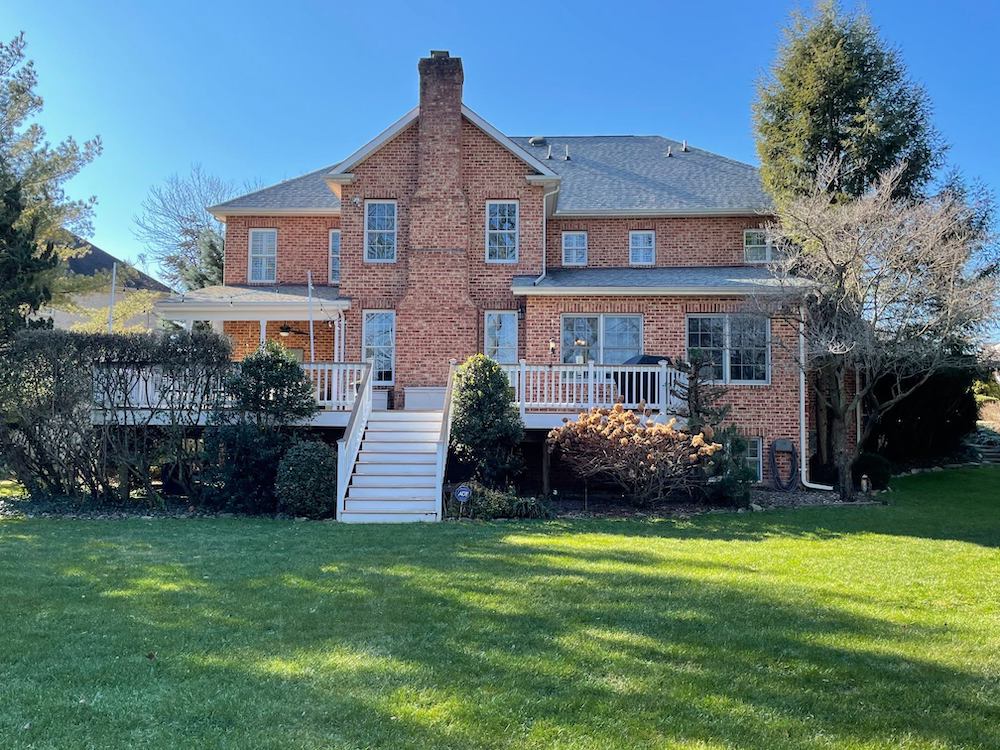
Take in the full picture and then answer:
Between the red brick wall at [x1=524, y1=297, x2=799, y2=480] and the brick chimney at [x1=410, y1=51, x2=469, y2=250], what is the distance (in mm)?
2662

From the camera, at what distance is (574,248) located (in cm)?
1856

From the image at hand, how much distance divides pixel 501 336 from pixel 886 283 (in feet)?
26.3

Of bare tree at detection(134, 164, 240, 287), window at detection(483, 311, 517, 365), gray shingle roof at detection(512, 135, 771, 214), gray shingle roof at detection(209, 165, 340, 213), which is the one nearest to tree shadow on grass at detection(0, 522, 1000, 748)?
window at detection(483, 311, 517, 365)

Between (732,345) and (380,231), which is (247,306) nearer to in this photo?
(380,231)

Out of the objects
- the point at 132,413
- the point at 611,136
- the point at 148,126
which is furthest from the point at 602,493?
the point at 148,126

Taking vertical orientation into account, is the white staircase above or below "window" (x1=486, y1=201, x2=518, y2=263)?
below

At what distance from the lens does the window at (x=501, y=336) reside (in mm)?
16828

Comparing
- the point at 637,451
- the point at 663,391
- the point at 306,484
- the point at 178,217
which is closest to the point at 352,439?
the point at 306,484

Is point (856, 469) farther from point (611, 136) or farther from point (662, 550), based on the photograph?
point (611, 136)

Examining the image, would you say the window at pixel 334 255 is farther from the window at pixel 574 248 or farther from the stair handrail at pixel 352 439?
the stair handrail at pixel 352 439

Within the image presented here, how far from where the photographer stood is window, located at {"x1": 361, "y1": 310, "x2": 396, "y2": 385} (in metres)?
17.0

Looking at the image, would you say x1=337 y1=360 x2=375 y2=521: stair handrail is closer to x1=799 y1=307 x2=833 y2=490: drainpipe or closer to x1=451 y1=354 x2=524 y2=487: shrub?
x1=451 y1=354 x2=524 y2=487: shrub

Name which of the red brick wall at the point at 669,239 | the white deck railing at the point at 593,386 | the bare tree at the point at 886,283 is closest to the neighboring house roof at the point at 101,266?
the red brick wall at the point at 669,239

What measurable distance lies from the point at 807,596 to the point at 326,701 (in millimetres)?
4335
